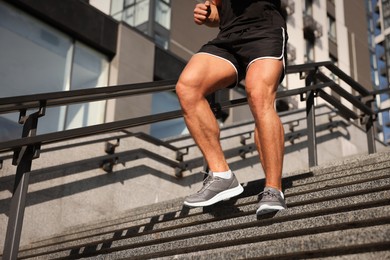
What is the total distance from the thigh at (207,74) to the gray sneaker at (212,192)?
0.60 metres

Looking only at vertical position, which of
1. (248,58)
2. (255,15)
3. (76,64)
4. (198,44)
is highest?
(198,44)

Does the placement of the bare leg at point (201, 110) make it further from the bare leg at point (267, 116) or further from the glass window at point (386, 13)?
the glass window at point (386, 13)

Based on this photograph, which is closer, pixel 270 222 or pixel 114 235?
pixel 270 222

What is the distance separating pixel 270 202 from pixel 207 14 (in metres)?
1.62

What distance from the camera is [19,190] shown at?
12.7ft

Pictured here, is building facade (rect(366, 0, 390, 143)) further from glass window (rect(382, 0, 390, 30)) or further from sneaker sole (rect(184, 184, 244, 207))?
sneaker sole (rect(184, 184, 244, 207))

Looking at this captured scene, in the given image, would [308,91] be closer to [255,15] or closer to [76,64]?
[255,15]

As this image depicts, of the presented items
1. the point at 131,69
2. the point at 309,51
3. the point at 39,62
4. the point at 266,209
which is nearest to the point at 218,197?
the point at 266,209

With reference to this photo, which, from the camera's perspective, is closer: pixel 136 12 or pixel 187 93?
pixel 187 93

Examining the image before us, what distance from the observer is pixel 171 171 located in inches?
344

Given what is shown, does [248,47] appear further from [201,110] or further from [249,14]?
[201,110]

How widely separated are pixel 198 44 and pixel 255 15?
455 inches

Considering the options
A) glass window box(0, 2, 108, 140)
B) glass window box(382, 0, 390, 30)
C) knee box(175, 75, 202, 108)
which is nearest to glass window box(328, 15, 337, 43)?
glass window box(0, 2, 108, 140)

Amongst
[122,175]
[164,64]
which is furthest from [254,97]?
[164,64]
